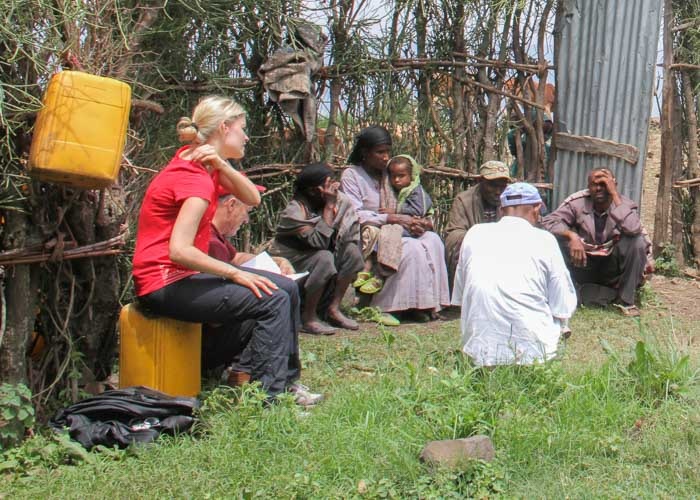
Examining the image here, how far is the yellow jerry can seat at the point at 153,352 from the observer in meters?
4.71

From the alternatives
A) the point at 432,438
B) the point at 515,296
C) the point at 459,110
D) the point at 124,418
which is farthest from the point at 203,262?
the point at 459,110

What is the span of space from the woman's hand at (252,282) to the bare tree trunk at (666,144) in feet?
18.6

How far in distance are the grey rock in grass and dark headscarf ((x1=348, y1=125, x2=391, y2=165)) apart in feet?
13.5

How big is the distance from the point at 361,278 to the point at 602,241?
207cm

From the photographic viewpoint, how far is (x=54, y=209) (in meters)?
4.66

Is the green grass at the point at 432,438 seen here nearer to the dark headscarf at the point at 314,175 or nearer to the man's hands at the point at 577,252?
the dark headscarf at the point at 314,175

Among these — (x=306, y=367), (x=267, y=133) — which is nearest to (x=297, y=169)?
(x=267, y=133)

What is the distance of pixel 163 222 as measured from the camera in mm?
4703

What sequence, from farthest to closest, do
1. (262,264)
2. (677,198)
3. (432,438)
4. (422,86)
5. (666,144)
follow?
(677,198)
(666,144)
(422,86)
(262,264)
(432,438)

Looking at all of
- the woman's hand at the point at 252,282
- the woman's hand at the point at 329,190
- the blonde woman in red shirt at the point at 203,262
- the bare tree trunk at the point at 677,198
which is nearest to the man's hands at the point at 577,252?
the woman's hand at the point at 329,190

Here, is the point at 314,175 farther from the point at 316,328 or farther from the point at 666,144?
the point at 666,144

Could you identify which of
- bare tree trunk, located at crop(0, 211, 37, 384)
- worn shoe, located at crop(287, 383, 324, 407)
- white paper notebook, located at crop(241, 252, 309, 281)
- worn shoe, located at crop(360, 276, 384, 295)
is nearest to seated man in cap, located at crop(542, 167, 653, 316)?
worn shoe, located at crop(360, 276, 384, 295)

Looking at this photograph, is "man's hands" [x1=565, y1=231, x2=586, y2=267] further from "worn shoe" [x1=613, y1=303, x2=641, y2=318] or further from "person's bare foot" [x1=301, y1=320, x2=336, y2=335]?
"person's bare foot" [x1=301, y1=320, x2=336, y2=335]

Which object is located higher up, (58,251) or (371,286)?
(58,251)
